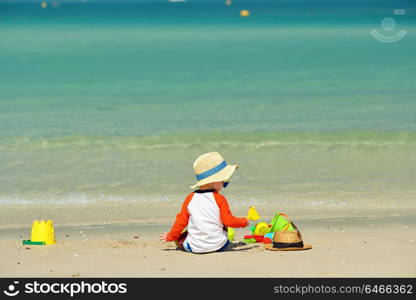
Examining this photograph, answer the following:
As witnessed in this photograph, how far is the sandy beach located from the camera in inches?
256

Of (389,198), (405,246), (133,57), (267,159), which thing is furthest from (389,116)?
(133,57)

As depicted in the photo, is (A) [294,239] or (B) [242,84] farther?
(B) [242,84]

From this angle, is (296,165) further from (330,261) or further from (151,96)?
(151,96)

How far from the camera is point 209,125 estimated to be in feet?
57.0

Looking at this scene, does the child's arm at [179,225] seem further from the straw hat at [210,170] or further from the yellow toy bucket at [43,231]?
the yellow toy bucket at [43,231]

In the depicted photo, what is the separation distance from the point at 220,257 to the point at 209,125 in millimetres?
10469

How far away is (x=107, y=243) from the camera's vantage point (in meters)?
8.02

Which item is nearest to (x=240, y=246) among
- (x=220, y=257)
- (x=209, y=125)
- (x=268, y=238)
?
(x=268, y=238)

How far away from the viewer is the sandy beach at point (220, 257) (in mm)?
6496

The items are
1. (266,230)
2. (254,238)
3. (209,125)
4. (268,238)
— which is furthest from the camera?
(209,125)

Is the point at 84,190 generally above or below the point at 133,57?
below

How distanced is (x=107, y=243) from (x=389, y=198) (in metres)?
4.03
